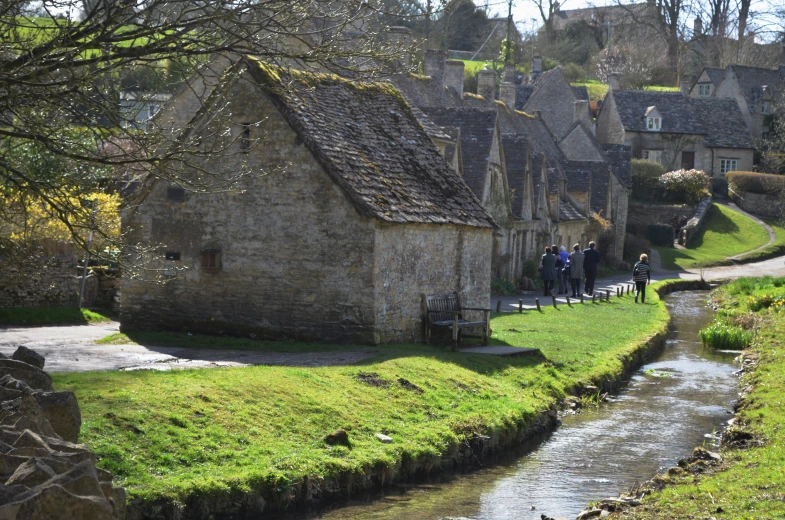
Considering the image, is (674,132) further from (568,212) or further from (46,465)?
(46,465)

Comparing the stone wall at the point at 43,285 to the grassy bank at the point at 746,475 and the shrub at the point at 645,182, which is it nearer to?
the grassy bank at the point at 746,475

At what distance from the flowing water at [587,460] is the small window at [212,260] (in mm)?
7691

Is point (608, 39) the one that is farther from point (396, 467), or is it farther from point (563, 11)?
point (396, 467)

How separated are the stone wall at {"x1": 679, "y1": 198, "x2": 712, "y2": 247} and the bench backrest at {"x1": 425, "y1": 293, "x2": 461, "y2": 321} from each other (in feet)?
147

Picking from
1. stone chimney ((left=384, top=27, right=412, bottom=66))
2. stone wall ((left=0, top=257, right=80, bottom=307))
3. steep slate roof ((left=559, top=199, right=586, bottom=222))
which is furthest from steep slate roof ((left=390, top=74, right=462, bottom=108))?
stone wall ((left=0, top=257, right=80, bottom=307))

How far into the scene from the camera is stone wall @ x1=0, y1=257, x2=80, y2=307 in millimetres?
24906

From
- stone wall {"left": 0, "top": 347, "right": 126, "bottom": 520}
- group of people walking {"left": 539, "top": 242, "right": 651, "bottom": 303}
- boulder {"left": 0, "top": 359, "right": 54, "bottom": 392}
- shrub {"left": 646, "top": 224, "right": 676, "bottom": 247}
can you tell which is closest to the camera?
stone wall {"left": 0, "top": 347, "right": 126, "bottom": 520}

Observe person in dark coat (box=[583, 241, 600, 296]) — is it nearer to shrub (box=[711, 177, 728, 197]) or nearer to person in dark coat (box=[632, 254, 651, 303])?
person in dark coat (box=[632, 254, 651, 303])

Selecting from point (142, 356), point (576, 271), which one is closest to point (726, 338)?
point (576, 271)

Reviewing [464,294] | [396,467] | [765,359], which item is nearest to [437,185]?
[464,294]

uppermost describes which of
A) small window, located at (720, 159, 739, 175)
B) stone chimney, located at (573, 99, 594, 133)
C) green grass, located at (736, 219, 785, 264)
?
stone chimney, located at (573, 99, 594, 133)

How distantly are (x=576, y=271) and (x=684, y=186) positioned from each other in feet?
120

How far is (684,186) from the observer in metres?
69.8

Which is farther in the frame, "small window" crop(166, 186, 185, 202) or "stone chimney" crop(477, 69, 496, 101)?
"stone chimney" crop(477, 69, 496, 101)
